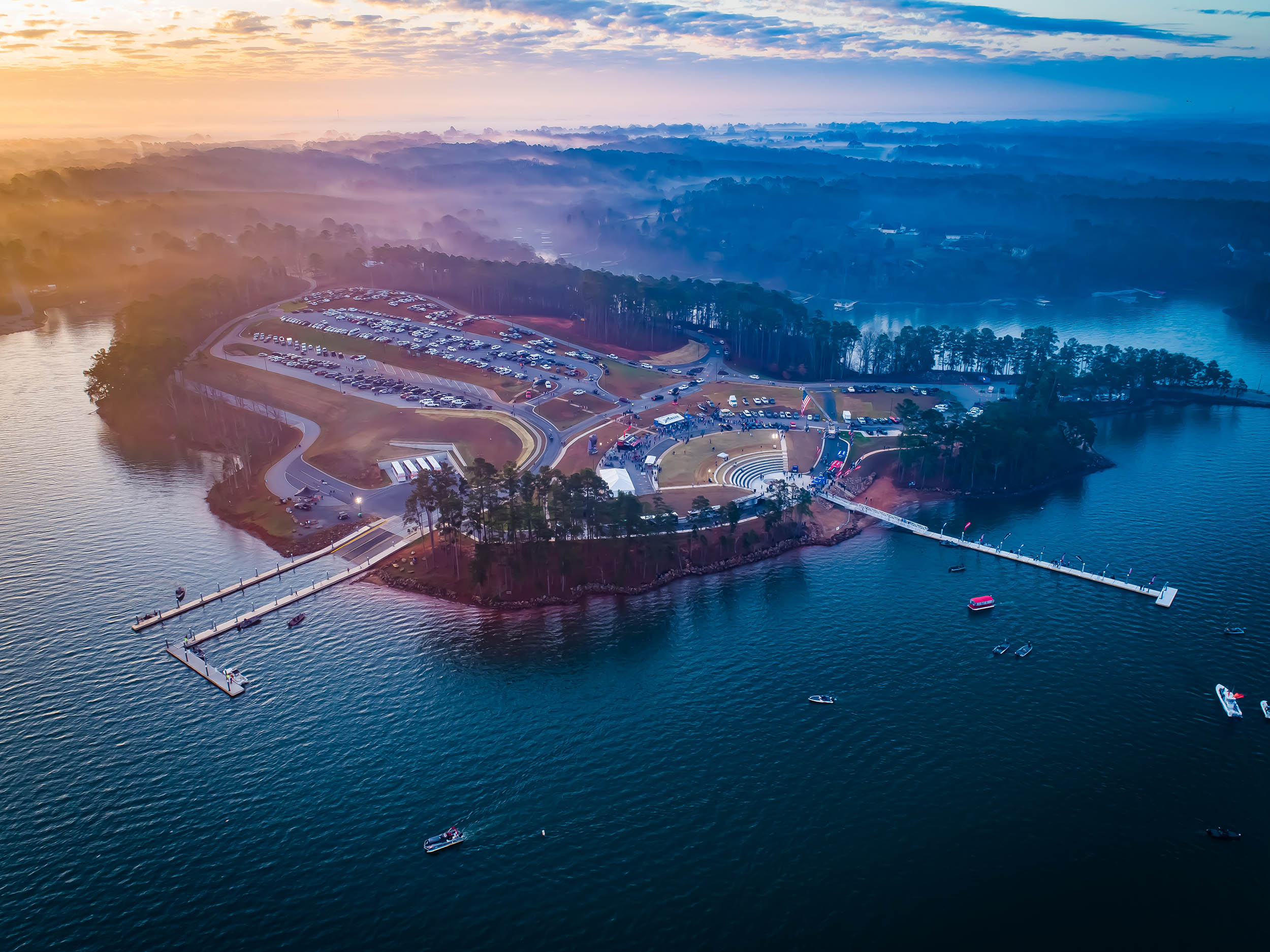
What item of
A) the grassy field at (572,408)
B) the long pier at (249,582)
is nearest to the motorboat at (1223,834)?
the long pier at (249,582)

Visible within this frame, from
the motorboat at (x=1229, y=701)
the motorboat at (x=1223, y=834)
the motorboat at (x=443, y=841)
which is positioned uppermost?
the motorboat at (x=1229, y=701)

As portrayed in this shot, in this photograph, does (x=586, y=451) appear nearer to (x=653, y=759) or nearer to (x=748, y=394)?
(x=748, y=394)

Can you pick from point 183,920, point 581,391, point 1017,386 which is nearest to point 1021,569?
point 1017,386

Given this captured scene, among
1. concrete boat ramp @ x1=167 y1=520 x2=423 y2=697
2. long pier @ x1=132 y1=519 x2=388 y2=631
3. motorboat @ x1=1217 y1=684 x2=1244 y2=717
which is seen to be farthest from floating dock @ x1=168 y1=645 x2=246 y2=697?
motorboat @ x1=1217 y1=684 x2=1244 y2=717

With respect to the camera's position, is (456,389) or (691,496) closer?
(691,496)

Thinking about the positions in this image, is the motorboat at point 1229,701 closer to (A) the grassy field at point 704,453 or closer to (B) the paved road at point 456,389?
(A) the grassy field at point 704,453

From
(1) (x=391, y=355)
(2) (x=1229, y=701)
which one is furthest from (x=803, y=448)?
(1) (x=391, y=355)
